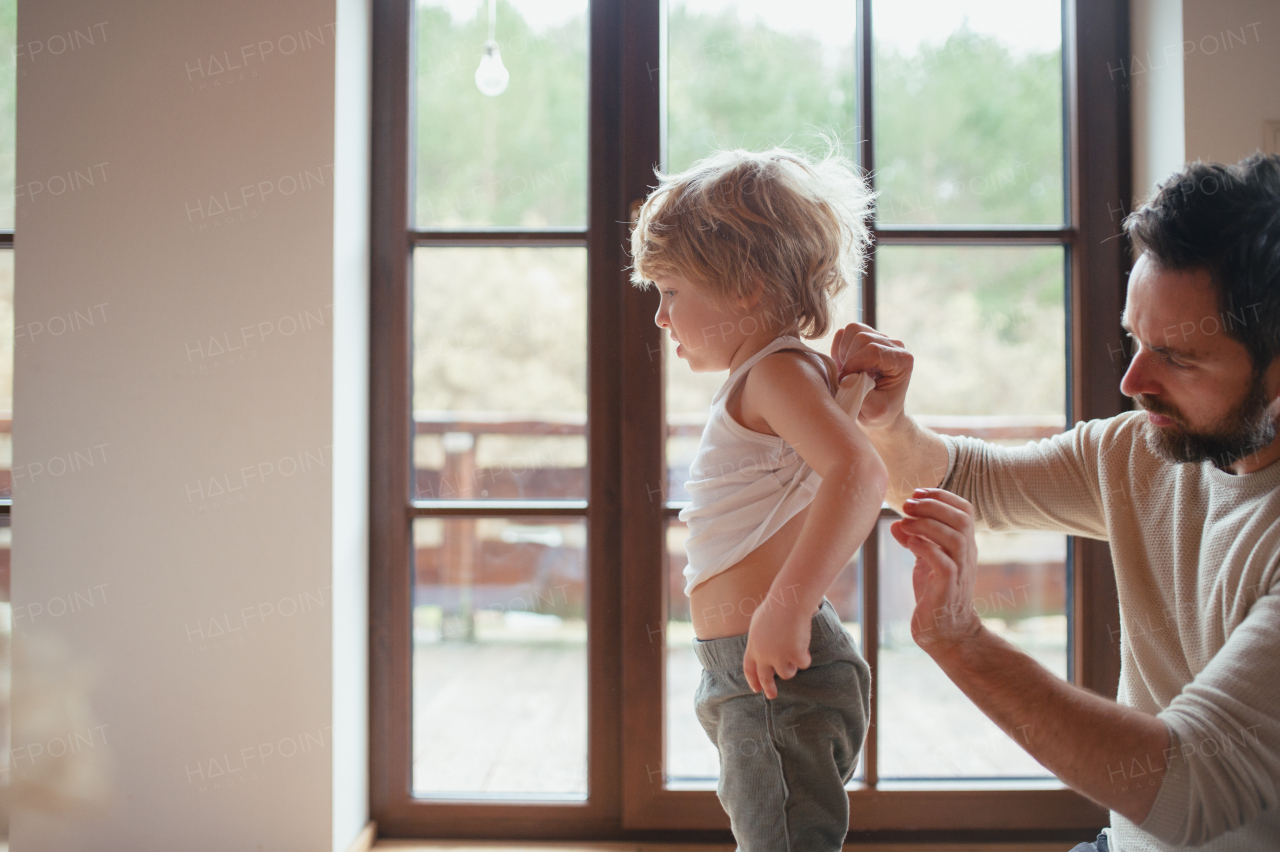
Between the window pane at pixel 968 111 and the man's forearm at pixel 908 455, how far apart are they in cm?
61

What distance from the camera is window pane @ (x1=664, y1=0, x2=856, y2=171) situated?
1.65 meters

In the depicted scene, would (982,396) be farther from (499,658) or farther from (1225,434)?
(499,658)

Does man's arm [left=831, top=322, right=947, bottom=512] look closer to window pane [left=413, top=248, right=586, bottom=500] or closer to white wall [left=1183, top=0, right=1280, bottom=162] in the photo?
window pane [left=413, top=248, right=586, bottom=500]

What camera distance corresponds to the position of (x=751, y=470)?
3.41ft

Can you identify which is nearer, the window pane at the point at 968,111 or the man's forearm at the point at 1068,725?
the man's forearm at the point at 1068,725

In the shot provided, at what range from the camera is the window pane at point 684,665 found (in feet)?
5.37

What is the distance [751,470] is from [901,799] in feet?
3.36

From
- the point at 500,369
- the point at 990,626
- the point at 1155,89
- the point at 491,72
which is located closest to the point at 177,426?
the point at 500,369

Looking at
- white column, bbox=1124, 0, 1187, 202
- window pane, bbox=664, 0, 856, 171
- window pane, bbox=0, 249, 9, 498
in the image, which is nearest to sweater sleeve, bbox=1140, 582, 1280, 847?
white column, bbox=1124, 0, 1187, 202

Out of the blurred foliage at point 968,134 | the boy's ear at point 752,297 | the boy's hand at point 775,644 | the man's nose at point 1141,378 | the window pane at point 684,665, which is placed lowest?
the window pane at point 684,665

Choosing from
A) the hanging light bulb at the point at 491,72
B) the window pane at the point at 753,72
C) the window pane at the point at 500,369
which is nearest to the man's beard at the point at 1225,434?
the window pane at the point at 753,72

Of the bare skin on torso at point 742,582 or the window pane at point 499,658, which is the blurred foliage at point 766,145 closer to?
the window pane at point 499,658

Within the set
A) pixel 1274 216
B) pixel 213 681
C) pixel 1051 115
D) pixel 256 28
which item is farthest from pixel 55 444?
pixel 1051 115

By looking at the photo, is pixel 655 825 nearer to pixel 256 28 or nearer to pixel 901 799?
pixel 901 799
